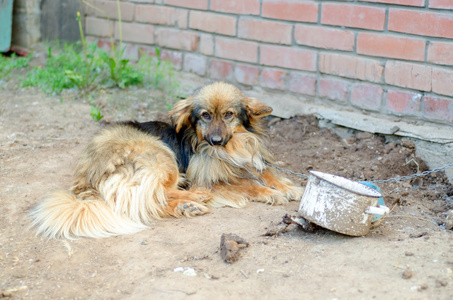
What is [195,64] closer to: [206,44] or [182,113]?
[206,44]

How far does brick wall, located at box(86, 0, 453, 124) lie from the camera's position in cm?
430

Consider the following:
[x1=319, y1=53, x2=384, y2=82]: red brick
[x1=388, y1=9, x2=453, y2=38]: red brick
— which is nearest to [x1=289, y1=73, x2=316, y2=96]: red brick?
[x1=319, y1=53, x2=384, y2=82]: red brick

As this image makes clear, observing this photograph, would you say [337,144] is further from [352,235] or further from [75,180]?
[75,180]

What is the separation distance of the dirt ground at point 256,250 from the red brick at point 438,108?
32 centimetres

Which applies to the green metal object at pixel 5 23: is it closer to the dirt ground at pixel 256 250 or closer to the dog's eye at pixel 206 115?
the dirt ground at pixel 256 250

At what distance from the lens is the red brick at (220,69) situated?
5.78 meters

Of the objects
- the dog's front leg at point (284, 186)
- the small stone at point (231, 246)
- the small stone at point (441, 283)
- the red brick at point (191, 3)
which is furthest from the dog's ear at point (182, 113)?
the small stone at point (441, 283)

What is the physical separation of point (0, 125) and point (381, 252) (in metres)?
4.32

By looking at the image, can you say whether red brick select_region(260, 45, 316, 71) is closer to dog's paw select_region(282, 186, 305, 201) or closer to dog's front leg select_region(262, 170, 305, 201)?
dog's front leg select_region(262, 170, 305, 201)

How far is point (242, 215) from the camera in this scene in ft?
12.5

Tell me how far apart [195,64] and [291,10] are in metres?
1.48

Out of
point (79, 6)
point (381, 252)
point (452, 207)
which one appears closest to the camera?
point (381, 252)

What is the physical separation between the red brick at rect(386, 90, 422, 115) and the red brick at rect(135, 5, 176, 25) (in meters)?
2.85

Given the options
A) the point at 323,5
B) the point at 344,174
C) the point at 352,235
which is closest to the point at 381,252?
the point at 352,235
